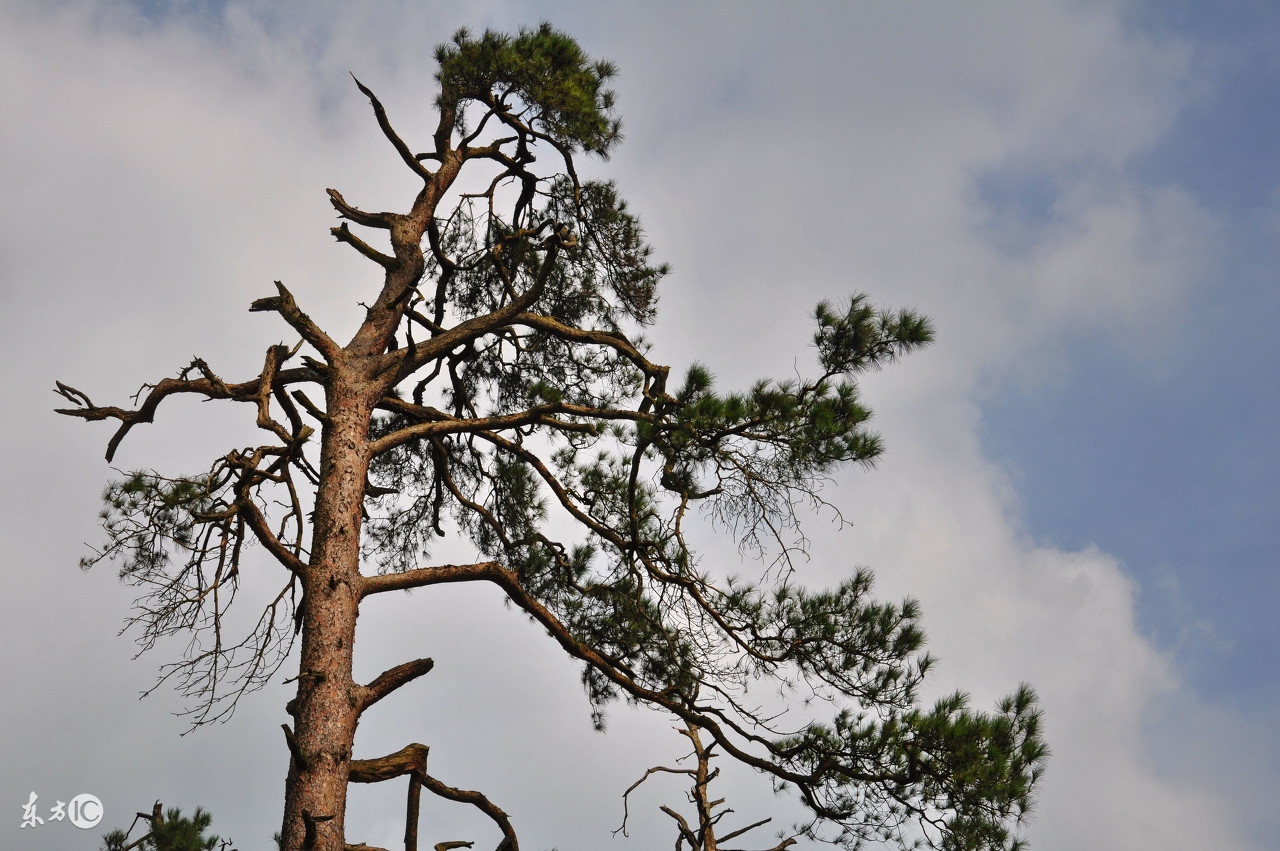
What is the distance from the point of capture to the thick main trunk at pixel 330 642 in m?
4.39

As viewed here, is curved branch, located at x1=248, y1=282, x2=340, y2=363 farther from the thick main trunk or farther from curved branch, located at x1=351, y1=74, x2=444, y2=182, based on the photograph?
curved branch, located at x1=351, y1=74, x2=444, y2=182

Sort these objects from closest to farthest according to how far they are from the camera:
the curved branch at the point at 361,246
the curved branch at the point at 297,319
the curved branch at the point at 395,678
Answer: the curved branch at the point at 395,678 < the curved branch at the point at 297,319 < the curved branch at the point at 361,246

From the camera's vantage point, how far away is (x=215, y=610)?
17.8 ft

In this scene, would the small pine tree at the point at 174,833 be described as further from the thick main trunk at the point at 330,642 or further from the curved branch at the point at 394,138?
the curved branch at the point at 394,138

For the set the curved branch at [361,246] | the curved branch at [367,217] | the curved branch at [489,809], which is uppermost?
the curved branch at [367,217]

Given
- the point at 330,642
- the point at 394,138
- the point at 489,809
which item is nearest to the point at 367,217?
the point at 394,138

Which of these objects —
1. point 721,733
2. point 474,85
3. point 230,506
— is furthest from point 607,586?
point 474,85

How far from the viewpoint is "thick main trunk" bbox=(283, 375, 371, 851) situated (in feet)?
14.4

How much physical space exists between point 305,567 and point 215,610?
0.72 m

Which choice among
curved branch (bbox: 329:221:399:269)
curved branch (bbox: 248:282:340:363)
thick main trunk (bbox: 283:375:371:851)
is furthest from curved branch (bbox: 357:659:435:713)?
curved branch (bbox: 329:221:399:269)

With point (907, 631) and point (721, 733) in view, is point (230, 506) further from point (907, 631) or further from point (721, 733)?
point (907, 631)

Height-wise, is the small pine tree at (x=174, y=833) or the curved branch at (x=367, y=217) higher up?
the curved branch at (x=367, y=217)

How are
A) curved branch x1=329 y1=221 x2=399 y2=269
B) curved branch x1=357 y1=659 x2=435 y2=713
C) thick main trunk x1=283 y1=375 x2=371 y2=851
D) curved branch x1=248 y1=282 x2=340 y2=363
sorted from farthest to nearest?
curved branch x1=329 y1=221 x2=399 y2=269, curved branch x1=248 y1=282 x2=340 y2=363, curved branch x1=357 y1=659 x2=435 y2=713, thick main trunk x1=283 y1=375 x2=371 y2=851

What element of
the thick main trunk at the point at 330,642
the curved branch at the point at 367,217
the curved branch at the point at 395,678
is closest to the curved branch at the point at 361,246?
the curved branch at the point at 367,217
